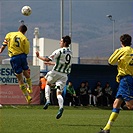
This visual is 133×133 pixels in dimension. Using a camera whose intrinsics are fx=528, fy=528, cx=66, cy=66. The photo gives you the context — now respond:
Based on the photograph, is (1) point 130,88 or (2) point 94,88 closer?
(1) point 130,88

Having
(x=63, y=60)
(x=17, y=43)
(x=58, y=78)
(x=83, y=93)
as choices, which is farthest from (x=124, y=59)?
(x=83, y=93)

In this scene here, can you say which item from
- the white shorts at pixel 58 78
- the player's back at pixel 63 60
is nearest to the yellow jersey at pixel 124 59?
the player's back at pixel 63 60

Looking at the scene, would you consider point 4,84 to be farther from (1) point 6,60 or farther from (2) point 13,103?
(1) point 6,60

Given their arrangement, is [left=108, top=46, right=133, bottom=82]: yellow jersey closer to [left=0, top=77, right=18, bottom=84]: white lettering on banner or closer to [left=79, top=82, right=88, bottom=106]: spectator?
[left=0, top=77, right=18, bottom=84]: white lettering on banner

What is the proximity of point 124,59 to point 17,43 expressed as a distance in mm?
5272

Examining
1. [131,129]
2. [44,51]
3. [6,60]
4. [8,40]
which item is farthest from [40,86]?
[44,51]

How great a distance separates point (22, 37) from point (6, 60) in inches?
645

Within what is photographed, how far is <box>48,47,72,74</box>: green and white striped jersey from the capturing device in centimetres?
1445

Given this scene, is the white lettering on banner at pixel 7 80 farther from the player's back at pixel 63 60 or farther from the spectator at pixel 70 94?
the player's back at pixel 63 60

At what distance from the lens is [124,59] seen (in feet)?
37.5

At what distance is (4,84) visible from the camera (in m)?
27.0

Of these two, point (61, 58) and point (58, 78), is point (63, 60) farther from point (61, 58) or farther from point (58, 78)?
point (58, 78)

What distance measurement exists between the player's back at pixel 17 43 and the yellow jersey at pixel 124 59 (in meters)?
5.07

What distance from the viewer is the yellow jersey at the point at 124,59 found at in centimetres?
1143
